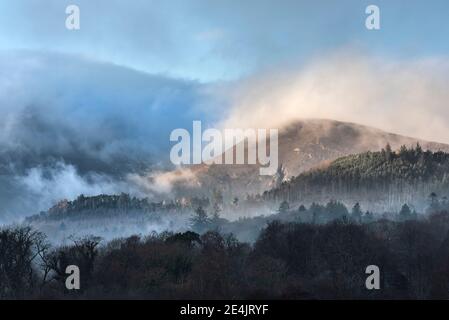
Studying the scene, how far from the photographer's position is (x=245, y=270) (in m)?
98.4

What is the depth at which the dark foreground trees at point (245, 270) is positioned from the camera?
8238cm

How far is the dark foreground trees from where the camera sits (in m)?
82.4

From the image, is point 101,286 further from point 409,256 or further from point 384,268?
point 409,256
